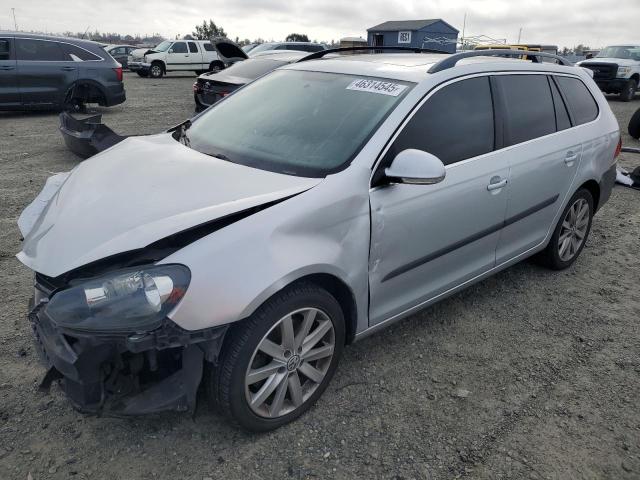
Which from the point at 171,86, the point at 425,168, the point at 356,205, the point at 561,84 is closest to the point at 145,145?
the point at 356,205

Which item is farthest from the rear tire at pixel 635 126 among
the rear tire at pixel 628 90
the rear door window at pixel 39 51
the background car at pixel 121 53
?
the background car at pixel 121 53

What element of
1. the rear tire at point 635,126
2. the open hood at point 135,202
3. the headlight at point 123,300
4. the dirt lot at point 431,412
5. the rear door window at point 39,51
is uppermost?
the rear door window at point 39,51

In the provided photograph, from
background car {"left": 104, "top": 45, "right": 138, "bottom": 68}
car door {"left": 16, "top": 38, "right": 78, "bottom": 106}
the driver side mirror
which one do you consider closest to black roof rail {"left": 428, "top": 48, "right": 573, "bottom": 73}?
the driver side mirror

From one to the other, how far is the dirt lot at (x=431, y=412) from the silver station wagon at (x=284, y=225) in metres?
0.21

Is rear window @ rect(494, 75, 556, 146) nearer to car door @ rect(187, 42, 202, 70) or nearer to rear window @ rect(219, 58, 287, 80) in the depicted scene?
rear window @ rect(219, 58, 287, 80)

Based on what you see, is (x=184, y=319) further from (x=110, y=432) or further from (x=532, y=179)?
(x=532, y=179)

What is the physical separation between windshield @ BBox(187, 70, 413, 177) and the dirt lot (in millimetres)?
1216

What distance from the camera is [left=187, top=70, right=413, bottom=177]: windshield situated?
2.62 metres

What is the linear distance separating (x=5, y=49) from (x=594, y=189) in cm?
1091

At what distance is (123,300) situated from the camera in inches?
76.5

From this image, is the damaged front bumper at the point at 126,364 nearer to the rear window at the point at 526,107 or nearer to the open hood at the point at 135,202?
the open hood at the point at 135,202

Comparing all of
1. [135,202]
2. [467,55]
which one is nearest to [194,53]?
[467,55]

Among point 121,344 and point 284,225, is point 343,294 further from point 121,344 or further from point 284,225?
point 121,344

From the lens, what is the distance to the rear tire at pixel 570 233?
403 cm
